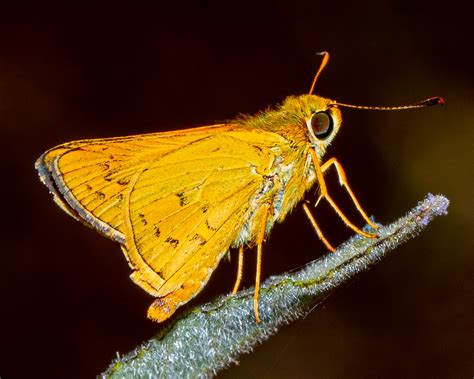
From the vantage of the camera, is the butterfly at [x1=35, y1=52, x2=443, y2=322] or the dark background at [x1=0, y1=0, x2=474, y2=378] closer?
the butterfly at [x1=35, y1=52, x2=443, y2=322]

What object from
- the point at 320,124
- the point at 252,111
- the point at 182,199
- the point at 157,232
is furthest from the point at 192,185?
the point at 252,111

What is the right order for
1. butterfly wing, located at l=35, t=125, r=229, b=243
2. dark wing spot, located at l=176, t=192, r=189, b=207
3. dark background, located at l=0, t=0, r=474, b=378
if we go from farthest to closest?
dark background, located at l=0, t=0, r=474, b=378
dark wing spot, located at l=176, t=192, r=189, b=207
butterfly wing, located at l=35, t=125, r=229, b=243

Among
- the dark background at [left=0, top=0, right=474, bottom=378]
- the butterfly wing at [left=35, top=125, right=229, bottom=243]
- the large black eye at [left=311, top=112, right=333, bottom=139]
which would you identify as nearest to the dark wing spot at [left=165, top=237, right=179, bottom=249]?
the butterfly wing at [left=35, top=125, right=229, bottom=243]

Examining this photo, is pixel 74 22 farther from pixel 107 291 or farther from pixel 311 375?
pixel 311 375

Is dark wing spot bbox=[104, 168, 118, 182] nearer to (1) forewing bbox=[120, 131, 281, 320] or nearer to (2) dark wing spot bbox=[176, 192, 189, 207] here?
(1) forewing bbox=[120, 131, 281, 320]

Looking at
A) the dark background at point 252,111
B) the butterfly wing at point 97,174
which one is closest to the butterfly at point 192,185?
the butterfly wing at point 97,174

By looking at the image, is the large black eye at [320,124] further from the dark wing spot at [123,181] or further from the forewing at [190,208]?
the dark wing spot at [123,181]

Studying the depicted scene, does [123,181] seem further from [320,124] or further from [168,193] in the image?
[320,124]
